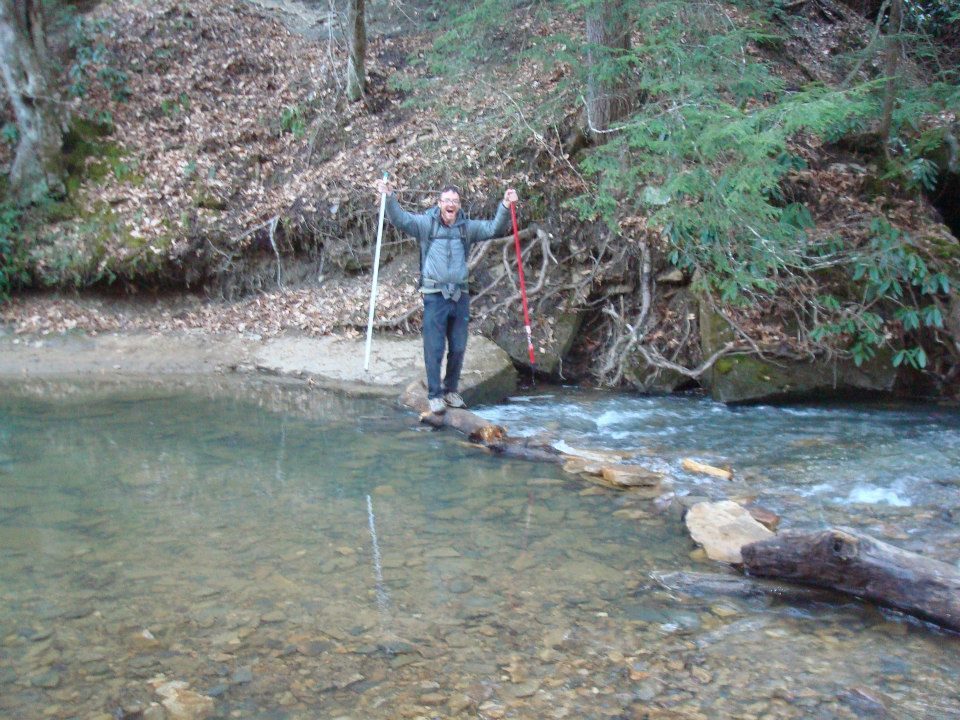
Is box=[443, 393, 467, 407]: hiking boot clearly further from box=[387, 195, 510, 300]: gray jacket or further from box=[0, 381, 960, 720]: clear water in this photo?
box=[387, 195, 510, 300]: gray jacket

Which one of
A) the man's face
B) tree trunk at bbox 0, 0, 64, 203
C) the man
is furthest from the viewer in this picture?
tree trunk at bbox 0, 0, 64, 203

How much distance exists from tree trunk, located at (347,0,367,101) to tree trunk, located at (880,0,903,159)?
27.8 feet

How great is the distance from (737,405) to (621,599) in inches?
219

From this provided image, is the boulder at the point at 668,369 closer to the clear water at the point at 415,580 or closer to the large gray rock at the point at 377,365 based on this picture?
the large gray rock at the point at 377,365

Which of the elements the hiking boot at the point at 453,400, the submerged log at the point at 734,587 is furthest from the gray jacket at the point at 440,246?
the submerged log at the point at 734,587

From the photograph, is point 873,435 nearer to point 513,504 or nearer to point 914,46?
point 513,504

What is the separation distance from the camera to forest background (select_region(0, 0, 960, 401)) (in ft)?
32.1

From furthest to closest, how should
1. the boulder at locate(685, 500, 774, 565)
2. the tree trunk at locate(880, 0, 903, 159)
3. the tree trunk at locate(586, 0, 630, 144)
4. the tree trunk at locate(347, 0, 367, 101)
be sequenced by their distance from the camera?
the tree trunk at locate(347, 0, 367, 101)
the tree trunk at locate(880, 0, 903, 159)
the tree trunk at locate(586, 0, 630, 144)
the boulder at locate(685, 500, 774, 565)

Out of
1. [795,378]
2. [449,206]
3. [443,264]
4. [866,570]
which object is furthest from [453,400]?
[866,570]

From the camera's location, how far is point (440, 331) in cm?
885

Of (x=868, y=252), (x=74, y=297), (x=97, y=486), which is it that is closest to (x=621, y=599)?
(x=97, y=486)

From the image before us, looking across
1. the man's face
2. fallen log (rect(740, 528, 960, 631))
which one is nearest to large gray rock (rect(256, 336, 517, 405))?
the man's face

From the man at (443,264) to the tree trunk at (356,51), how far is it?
6.87m

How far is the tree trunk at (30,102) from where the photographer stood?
44.3 ft
